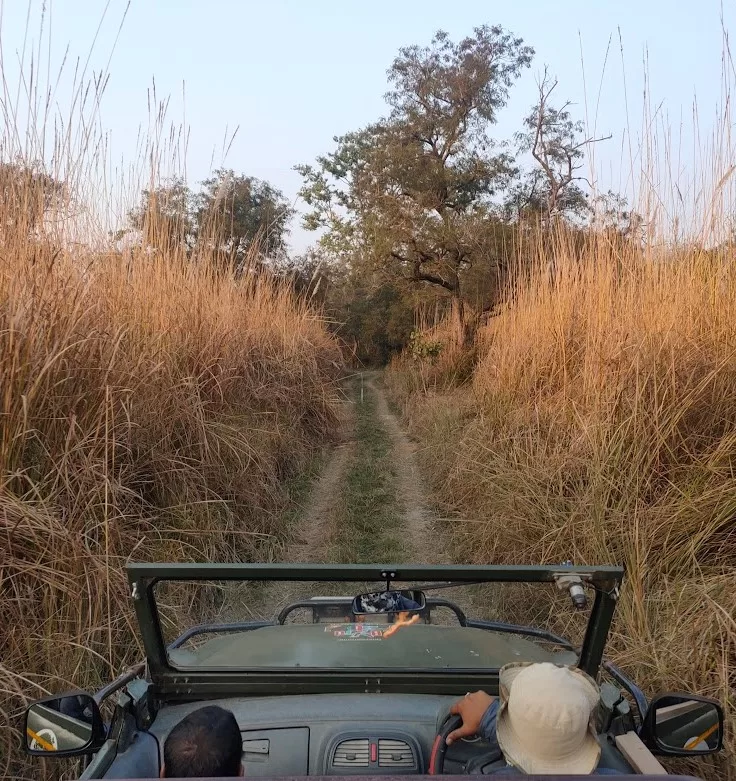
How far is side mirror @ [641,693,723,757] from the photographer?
1496 mm

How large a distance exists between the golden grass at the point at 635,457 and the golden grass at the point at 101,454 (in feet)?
6.18

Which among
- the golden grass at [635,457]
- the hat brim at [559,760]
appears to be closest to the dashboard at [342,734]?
the hat brim at [559,760]

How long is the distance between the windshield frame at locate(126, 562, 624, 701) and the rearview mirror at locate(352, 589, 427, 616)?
0.56 feet

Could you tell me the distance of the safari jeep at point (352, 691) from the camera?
4.83ft

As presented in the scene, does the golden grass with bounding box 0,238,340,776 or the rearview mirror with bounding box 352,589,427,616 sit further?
the golden grass with bounding box 0,238,340,776

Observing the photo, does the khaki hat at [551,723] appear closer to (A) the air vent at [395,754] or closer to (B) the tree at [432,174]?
(A) the air vent at [395,754]

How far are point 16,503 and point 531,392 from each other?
4090mm

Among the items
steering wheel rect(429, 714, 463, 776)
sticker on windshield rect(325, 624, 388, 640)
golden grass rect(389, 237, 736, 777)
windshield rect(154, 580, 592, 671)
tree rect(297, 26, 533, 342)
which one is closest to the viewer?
steering wheel rect(429, 714, 463, 776)

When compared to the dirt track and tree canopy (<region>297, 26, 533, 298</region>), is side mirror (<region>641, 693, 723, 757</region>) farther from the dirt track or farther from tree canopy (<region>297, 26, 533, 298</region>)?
tree canopy (<region>297, 26, 533, 298</region>)

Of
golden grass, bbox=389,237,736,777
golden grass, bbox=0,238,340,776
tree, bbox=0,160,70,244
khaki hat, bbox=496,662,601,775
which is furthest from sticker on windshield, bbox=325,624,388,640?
tree, bbox=0,160,70,244

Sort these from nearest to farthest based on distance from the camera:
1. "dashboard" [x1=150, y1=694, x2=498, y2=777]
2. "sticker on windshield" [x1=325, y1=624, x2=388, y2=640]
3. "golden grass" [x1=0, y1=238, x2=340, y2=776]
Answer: "dashboard" [x1=150, y1=694, x2=498, y2=777], "sticker on windshield" [x1=325, y1=624, x2=388, y2=640], "golden grass" [x1=0, y1=238, x2=340, y2=776]

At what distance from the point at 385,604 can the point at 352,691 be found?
0.84 feet

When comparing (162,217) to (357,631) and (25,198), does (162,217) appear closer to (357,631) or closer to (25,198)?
(25,198)

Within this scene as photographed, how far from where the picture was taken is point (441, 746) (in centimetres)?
149
